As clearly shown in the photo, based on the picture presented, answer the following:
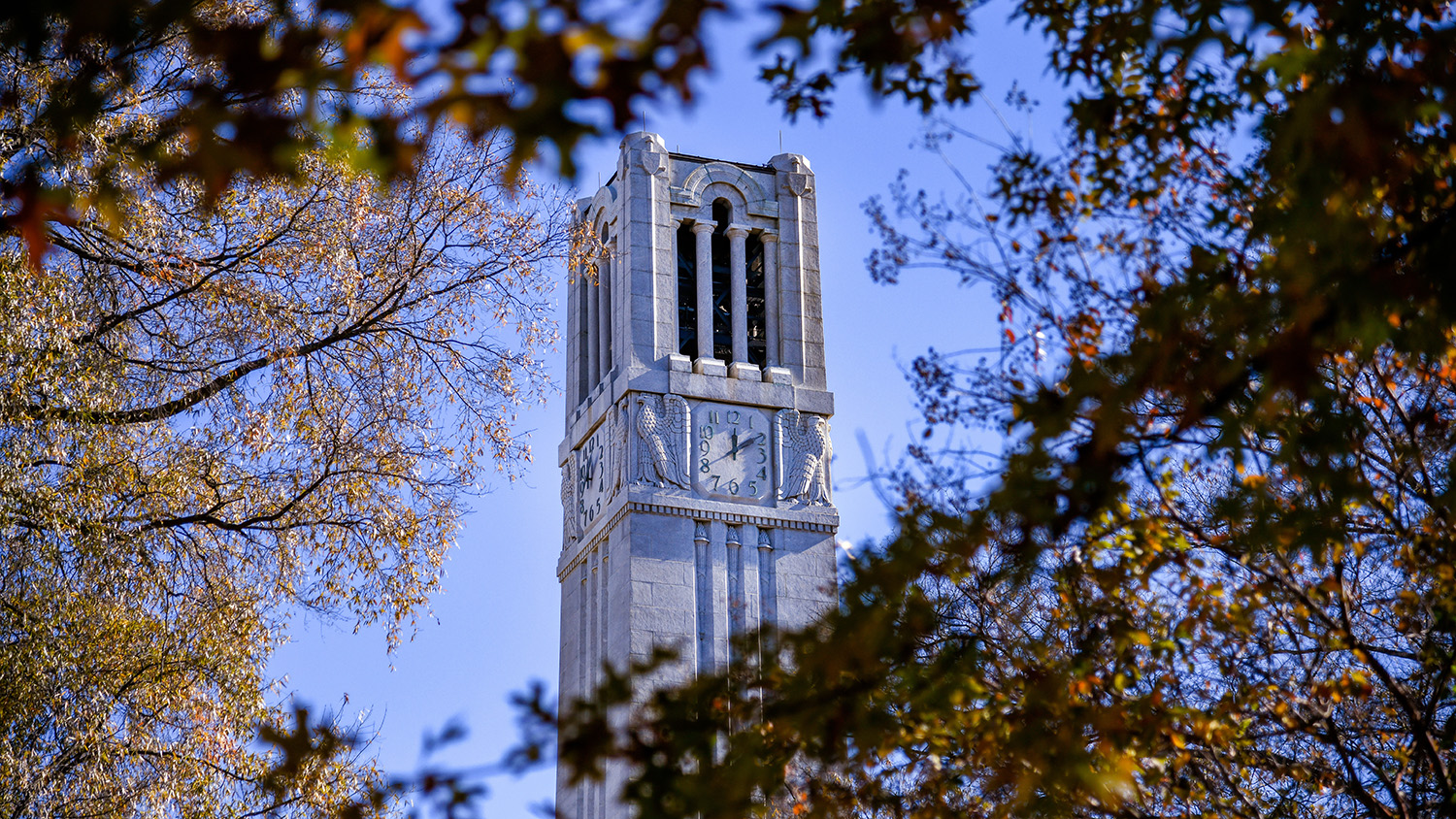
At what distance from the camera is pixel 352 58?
275 centimetres

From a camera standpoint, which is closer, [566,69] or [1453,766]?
[566,69]

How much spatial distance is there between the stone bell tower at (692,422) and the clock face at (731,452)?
0.08 ft

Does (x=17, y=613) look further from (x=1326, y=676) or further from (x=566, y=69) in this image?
(x=566, y=69)

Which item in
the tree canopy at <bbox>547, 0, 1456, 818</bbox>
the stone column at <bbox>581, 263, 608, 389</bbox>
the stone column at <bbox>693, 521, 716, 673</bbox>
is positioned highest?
the stone column at <bbox>581, 263, 608, 389</bbox>

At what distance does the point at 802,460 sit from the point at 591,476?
13.5ft

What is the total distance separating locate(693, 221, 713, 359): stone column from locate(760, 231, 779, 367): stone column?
1071 mm

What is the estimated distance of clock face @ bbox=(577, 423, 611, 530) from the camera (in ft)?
98.6

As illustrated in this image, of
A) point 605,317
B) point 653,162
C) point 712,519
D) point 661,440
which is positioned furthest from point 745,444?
point 653,162

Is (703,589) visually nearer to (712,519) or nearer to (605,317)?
(712,519)

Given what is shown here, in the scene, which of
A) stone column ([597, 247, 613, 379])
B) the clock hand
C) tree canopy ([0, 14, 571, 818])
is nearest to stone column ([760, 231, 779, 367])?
the clock hand

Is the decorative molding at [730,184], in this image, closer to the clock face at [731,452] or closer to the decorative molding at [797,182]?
the decorative molding at [797,182]

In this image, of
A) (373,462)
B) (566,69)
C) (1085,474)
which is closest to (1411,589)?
(1085,474)

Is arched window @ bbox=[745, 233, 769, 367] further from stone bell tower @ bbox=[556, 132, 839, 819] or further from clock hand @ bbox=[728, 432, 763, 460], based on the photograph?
clock hand @ bbox=[728, 432, 763, 460]

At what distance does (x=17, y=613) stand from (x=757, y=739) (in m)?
8.86
